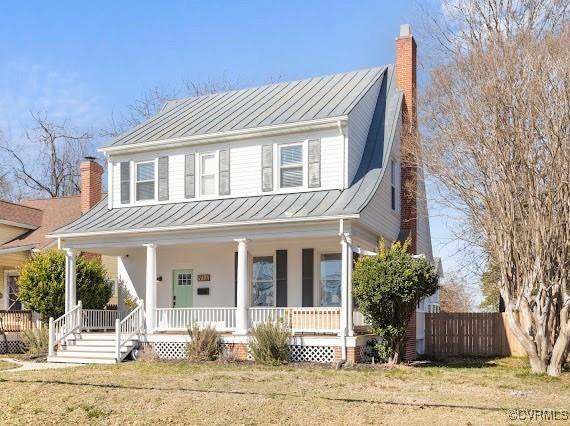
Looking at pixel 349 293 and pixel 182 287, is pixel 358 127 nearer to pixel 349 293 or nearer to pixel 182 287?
pixel 349 293

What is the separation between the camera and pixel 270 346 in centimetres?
1684

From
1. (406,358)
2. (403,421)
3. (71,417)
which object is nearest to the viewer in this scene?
(403,421)

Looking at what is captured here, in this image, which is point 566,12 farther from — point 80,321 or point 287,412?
point 80,321

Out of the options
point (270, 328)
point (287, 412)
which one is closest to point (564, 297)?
point (270, 328)

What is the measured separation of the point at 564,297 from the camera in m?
15.5

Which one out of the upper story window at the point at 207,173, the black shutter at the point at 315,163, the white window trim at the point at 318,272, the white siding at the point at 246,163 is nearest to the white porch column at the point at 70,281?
the white siding at the point at 246,163

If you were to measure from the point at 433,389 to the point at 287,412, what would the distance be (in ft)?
11.7

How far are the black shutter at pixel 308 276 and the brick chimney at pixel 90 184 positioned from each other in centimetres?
914

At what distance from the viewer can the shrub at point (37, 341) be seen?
19984mm

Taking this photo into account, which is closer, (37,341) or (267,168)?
(267,168)

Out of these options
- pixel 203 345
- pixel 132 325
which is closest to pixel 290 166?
pixel 203 345

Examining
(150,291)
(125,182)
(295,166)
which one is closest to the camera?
(150,291)

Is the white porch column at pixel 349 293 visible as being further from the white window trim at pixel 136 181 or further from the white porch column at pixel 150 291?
the white window trim at pixel 136 181

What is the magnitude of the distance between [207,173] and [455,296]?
32.1m
